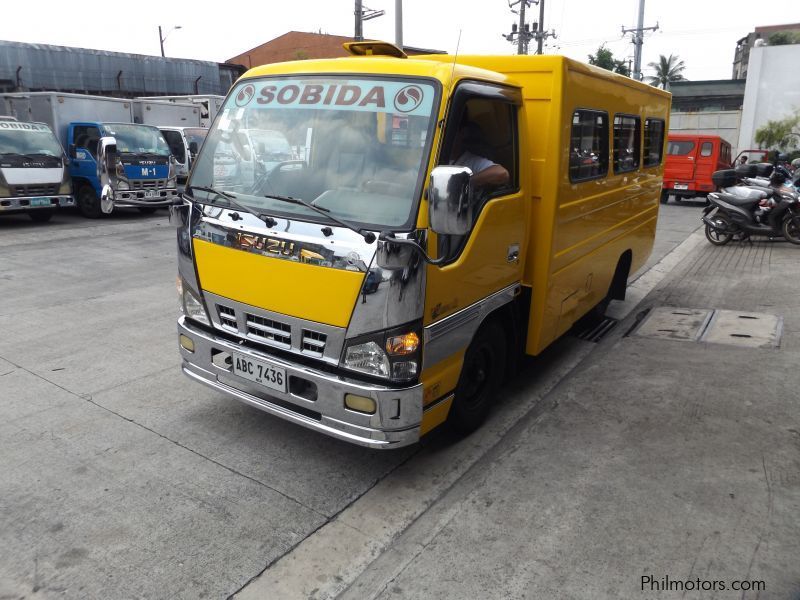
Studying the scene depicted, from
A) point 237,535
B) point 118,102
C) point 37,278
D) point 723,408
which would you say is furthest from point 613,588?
point 118,102

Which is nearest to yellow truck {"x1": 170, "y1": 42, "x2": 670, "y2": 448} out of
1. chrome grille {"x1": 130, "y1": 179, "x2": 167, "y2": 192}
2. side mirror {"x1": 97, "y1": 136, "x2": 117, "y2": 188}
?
side mirror {"x1": 97, "y1": 136, "x2": 117, "y2": 188}


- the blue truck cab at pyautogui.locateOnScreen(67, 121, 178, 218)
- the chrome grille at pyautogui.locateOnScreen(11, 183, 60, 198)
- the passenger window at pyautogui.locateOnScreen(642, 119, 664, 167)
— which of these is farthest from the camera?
the blue truck cab at pyautogui.locateOnScreen(67, 121, 178, 218)

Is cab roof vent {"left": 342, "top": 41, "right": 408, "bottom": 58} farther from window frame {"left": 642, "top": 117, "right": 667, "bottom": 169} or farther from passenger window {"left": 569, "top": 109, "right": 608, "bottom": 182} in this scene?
window frame {"left": 642, "top": 117, "right": 667, "bottom": 169}

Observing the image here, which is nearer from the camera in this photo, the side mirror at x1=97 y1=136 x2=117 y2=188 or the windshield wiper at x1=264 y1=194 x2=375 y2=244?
the windshield wiper at x1=264 y1=194 x2=375 y2=244

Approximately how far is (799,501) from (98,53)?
29.0 meters

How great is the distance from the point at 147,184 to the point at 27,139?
2418 mm

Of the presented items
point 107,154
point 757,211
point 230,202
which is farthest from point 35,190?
point 757,211

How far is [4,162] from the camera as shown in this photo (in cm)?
1198

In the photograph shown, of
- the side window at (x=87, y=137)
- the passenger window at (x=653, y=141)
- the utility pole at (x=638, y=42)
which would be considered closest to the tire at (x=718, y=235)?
the passenger window at (x=653, y=141)

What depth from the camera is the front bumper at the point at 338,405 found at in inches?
126

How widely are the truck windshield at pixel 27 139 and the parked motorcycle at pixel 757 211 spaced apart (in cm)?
1333

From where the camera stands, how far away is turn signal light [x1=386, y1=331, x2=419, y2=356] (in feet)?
10.3

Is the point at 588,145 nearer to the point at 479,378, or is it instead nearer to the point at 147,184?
the point at 479,378

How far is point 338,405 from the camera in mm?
3262
